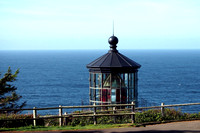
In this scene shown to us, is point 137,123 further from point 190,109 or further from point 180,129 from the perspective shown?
point 190,109

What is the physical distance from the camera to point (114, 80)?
57.4ft

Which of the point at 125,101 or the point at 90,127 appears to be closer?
the point at 90,127

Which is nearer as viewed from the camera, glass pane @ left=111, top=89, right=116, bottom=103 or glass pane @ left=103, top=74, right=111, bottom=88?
glass pane @ left=111, top=89, right=116, bottom=103

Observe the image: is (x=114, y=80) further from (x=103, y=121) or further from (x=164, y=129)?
(x=164, y=129)

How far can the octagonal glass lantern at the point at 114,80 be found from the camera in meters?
17.4

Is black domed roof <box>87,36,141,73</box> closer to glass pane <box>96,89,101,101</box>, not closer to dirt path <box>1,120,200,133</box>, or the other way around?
glass pane <box>96,89,101,101</box>

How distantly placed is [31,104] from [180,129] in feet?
142

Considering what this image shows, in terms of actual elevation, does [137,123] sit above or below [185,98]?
above

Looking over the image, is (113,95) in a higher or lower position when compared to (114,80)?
lower

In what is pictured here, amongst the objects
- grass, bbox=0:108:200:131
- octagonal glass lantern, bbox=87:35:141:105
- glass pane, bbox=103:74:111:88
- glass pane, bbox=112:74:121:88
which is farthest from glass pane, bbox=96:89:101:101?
grass, bbox=0:108:200:131

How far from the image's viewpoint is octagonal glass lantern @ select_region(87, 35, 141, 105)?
17422mm

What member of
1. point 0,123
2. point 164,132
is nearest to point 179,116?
point 164,132

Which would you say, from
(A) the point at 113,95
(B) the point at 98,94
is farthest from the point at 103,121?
(B) the point at 98,94

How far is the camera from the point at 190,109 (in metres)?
47.6
